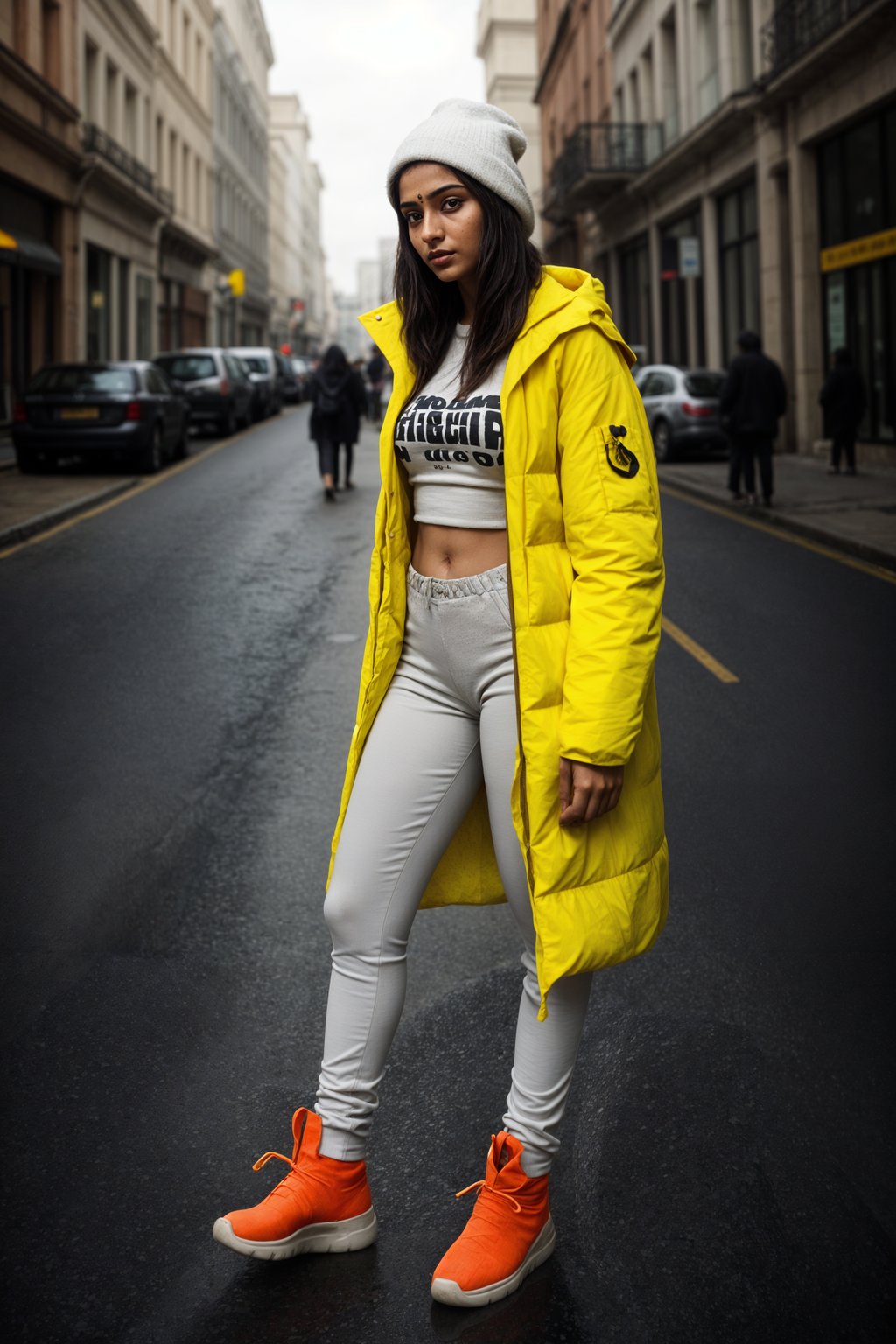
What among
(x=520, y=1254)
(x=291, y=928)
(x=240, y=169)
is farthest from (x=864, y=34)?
(x=240, y=169)

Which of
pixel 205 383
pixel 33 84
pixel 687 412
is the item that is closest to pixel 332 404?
pixel 687 412

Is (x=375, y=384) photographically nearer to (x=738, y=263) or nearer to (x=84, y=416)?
(x=738, y=263)

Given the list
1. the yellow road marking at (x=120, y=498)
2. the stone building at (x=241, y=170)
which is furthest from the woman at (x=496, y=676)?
the stone building at (x=241, y=170)

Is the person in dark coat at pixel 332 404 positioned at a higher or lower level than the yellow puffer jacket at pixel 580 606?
higher

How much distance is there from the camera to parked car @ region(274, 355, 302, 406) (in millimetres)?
46284

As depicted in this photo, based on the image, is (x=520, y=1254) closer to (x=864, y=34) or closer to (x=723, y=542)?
(x=723, y=542)

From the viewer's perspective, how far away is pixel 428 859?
2.62 metres

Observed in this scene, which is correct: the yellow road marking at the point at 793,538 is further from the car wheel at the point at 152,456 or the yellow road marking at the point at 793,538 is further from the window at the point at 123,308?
the window at the point at 123,308

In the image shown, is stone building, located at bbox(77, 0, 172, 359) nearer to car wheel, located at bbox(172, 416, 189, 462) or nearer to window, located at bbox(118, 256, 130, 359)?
window, located at bbox(118, 256, 130, 359)

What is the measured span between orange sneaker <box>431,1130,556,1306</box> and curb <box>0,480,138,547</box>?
448 inches

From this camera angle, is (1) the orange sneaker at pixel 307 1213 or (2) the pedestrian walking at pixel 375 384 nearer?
(1) the orange sneaker at pixel 307 1213

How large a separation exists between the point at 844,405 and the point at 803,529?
6.09 metres

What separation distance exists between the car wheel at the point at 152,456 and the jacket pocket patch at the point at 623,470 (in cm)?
1806

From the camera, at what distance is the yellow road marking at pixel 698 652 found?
7.72m
